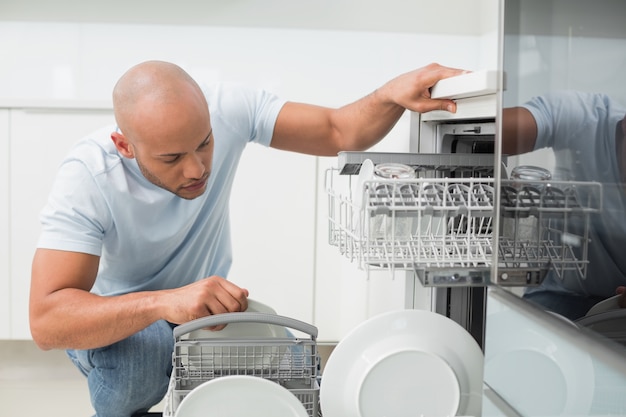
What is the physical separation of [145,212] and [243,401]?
0.69m

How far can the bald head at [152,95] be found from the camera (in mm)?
1408

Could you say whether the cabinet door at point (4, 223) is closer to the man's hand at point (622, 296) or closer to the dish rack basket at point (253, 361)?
the dish rack basket at point (253, 361)

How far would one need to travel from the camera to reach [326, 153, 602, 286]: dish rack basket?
75 cm

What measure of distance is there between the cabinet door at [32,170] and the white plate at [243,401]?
1661 millimetres

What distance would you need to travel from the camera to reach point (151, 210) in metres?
1.60

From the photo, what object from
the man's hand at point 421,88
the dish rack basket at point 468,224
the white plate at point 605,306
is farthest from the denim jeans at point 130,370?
the white plate at point 605,306

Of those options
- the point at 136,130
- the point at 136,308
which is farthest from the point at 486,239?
the point at 136,130

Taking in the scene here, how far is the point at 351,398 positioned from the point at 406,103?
49 centimetres

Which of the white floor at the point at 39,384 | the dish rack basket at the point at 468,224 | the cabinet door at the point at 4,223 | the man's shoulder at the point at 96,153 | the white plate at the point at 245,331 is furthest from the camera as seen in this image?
the cabinet door at the point at 4,223

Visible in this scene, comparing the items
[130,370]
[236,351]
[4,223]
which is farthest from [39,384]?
[236,351]

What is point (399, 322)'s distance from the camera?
Result: 40.1 inches

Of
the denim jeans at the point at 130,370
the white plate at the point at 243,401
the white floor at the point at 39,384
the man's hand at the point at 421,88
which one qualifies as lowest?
the white floor at the point at 39,384

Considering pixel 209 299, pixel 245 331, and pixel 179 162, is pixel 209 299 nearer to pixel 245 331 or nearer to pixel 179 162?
pixel 245 331

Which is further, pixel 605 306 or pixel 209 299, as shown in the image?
pixel 209 299
